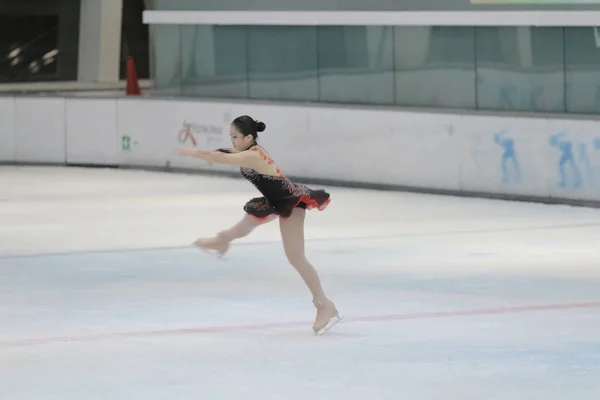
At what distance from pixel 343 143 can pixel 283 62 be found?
291cm

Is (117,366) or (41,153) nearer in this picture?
(117,366)

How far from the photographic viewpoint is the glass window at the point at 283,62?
23.6 meters

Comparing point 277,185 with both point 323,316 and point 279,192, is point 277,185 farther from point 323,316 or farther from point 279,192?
point 323,316

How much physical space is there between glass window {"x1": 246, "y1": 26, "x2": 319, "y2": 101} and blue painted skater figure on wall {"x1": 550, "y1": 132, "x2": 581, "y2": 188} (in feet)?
19.0

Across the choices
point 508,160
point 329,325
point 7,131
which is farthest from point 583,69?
point 7,131

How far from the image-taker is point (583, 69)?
64.6 ft

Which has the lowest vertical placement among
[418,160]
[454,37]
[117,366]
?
[117,366]

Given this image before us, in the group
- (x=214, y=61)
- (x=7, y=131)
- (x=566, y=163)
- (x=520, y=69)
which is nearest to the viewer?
(x=566, y=163)

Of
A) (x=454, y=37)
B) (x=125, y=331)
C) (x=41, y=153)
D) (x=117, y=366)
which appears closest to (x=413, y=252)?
(x=125, y=331)

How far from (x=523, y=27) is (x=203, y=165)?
5.74 m

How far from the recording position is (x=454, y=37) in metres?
21.4

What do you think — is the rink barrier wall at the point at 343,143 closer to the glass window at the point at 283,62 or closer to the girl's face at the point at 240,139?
the glass window at the point at 283,62

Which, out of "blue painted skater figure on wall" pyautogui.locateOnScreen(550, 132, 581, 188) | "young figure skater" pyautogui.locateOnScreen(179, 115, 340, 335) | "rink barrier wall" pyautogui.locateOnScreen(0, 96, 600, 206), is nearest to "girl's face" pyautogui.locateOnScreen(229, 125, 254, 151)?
"young figure skater" pyautogui.locateOnScreen(179, 115, 340, 335)

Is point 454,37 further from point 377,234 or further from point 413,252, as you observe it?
point 413,252
